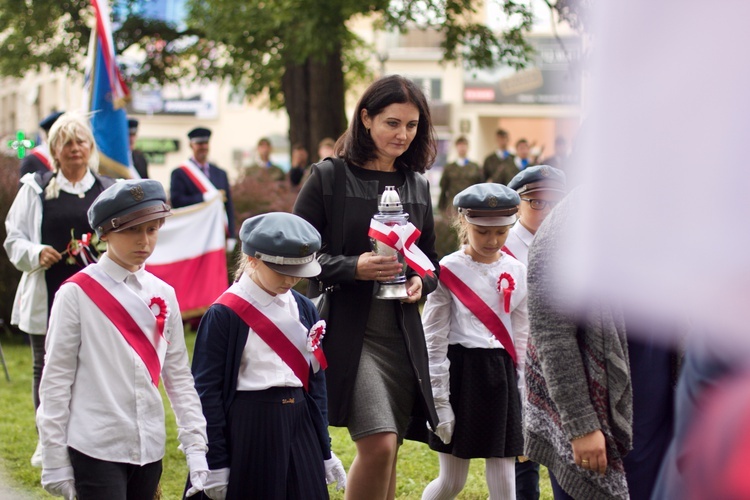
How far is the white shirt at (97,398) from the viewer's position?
3729mm

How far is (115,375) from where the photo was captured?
3814 millimetres

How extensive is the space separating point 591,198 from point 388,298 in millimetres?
3075

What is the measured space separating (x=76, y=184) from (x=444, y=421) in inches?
104

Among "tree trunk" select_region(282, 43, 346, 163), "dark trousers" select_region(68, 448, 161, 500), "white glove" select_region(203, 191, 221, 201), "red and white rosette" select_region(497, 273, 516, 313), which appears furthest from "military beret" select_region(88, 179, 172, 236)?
A: "tree trunk" select_region(282, 43, 346, 163)

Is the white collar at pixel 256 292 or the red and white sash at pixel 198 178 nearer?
the white collar at pixel 256 292

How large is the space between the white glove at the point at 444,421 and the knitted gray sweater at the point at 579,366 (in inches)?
53.6

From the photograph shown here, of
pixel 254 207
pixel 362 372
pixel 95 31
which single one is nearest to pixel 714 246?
pixel 362 372

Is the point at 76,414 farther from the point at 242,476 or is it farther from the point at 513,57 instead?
the point at 513,57

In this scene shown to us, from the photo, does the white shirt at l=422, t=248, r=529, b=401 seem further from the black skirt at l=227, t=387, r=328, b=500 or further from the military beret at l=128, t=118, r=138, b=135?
the military beret at l=128, t=118, r=138, b=135

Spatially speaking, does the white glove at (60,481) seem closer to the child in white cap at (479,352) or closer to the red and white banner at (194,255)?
the child in white cap at (479,352)

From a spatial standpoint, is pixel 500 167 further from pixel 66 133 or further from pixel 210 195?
pixel 66 133

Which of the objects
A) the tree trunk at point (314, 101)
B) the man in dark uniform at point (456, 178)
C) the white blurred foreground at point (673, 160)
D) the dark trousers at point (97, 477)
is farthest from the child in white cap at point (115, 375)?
the tree trunk at point (314, 101)

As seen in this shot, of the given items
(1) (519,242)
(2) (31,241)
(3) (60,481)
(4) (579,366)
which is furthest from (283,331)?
(2) (31,241)

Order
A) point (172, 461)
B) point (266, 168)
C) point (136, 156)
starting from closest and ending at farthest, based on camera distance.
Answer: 1. point (172, 461)
2. point (136, 156)
3. point (266, 168)
